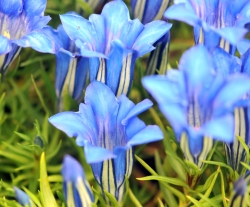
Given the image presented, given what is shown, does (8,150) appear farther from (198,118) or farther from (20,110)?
(198,118)

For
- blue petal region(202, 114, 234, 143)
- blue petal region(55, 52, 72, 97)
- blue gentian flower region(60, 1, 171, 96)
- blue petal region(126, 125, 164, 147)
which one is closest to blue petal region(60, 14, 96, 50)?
blue gentian flower region(60, 1, 171, 96)

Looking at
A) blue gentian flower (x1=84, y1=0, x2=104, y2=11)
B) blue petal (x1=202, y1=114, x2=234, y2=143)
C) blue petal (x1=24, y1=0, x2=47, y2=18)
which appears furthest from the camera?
blue gentian flower (x1=84, y1=0, x2=104, y2=11)

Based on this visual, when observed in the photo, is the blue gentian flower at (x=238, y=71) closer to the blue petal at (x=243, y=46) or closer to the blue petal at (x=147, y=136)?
the blue petal at (x=243, y=46)

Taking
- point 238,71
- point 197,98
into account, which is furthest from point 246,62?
point 197,98

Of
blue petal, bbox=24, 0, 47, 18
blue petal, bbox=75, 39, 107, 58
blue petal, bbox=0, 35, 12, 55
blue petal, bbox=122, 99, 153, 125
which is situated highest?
blue petal, bbox=24, 0, 47, 18

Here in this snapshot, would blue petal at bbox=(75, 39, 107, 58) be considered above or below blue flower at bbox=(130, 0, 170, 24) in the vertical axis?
below

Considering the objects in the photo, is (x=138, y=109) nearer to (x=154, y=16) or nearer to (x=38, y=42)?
(x=38, y=42)

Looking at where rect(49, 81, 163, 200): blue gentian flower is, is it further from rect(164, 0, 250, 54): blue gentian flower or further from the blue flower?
the blue flower
